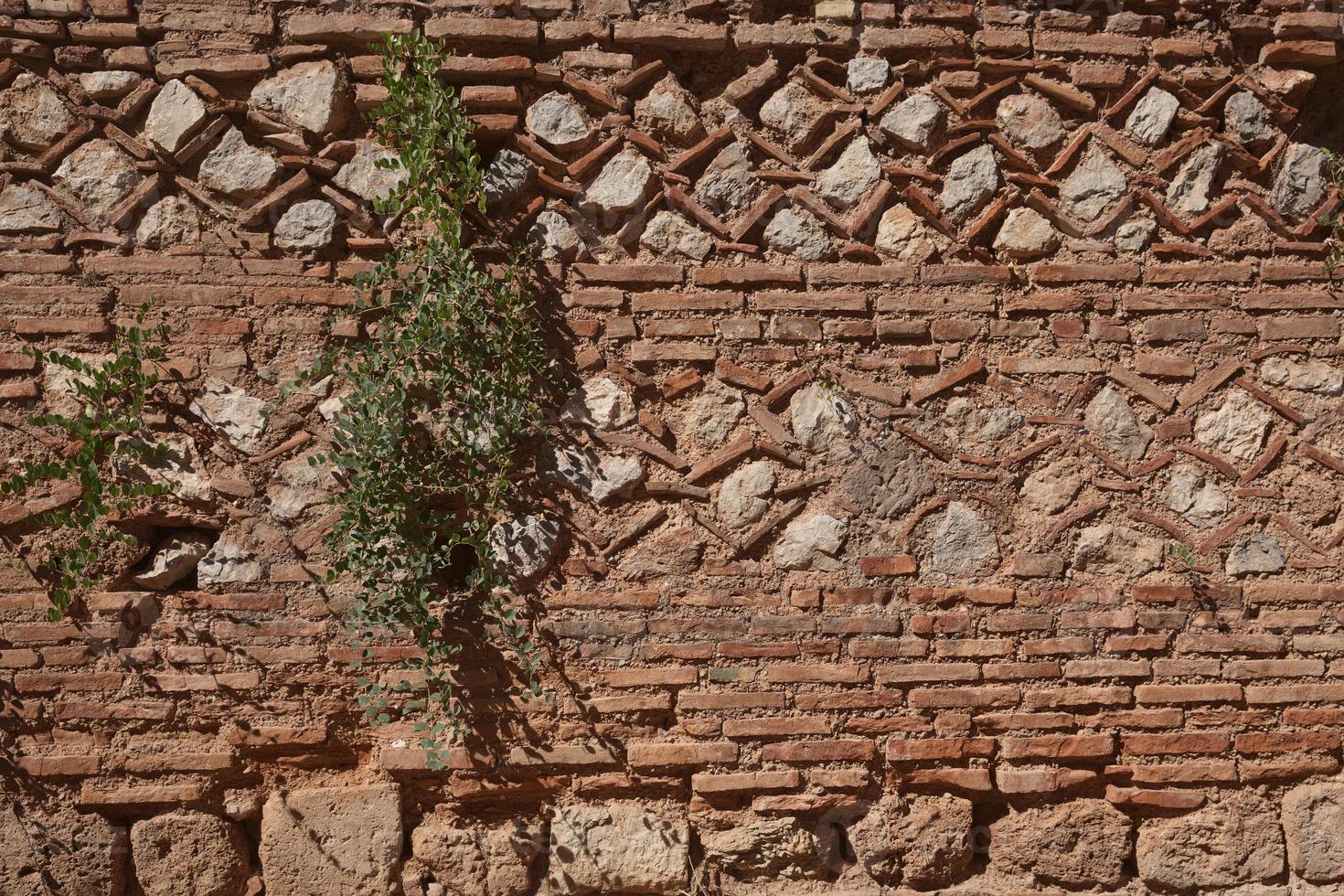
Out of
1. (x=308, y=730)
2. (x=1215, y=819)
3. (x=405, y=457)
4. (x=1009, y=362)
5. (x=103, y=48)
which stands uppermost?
(x=103, y=48)

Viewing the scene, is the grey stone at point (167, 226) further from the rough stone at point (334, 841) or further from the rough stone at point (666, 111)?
the rough stone at point (334, 841)

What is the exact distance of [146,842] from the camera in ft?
9.20

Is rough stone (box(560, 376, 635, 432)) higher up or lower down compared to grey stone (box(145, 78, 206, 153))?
lower down

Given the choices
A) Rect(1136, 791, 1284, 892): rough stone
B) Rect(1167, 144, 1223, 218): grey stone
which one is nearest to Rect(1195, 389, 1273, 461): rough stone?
Rect(1167, 144, 1223, 218): grey stone

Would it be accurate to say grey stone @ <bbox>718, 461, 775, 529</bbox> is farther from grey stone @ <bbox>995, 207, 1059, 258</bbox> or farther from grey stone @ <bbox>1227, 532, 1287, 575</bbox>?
grey stone @ <bbox>1227, 532, 1287, 575</bbox>

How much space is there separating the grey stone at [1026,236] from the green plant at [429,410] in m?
1.41

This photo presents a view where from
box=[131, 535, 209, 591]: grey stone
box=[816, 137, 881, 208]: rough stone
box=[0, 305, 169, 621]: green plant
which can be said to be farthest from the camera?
box=[816, 137, 881, 208]: rough stone

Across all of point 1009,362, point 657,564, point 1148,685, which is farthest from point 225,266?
point 1148,685

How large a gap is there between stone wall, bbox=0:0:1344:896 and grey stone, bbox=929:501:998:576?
13 mm

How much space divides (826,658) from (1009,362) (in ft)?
3.34

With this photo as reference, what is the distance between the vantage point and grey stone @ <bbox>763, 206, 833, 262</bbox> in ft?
9.64

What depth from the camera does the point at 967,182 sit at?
9.75 ft

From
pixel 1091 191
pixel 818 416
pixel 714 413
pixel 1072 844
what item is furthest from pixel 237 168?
pixel 1072 844

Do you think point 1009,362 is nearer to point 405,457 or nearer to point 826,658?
point 826,658
